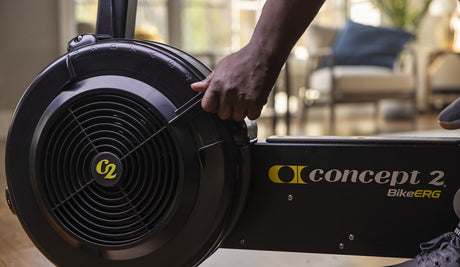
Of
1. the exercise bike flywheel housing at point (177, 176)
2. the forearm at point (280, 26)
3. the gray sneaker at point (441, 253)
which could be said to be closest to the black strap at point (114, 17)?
the exercise bike flywheel housing at point (177, 176)

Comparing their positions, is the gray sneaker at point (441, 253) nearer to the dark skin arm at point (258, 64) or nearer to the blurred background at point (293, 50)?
the dark skin arm at point (258, 64)

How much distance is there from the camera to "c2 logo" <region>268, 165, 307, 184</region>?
0.91m

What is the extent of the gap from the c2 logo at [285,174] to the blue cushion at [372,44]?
313 centimetres

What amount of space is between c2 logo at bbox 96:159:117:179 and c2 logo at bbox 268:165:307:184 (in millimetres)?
274

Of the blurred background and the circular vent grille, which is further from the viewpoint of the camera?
the blurred background

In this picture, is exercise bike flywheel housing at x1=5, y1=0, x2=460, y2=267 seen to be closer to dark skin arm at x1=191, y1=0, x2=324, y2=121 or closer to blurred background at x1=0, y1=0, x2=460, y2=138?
dark skin arm at x1=191, y1=0, x2=324, y2=121

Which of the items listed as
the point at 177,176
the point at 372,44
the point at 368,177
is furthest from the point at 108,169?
the point at 372,44

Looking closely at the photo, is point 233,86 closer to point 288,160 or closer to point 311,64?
point 288,160

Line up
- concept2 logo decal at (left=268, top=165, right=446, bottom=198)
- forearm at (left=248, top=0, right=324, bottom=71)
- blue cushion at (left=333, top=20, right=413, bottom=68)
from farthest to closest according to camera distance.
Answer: blue cushion at (left=333, top=20, right=413, bottom=68) < concept2 logo decal at (left=268, top=165, right=446, bottom=198) < forearm at (left=248, top=0, right=324, bottom=71)

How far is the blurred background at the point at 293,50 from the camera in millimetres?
3789

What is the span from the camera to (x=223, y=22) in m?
4.94

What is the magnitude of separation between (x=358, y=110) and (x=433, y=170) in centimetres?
485

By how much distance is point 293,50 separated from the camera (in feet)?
15.9

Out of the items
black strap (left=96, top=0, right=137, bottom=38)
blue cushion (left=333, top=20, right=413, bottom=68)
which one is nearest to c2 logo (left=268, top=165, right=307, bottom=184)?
black strap (left=96, top=0, right=137, bottom=38)
